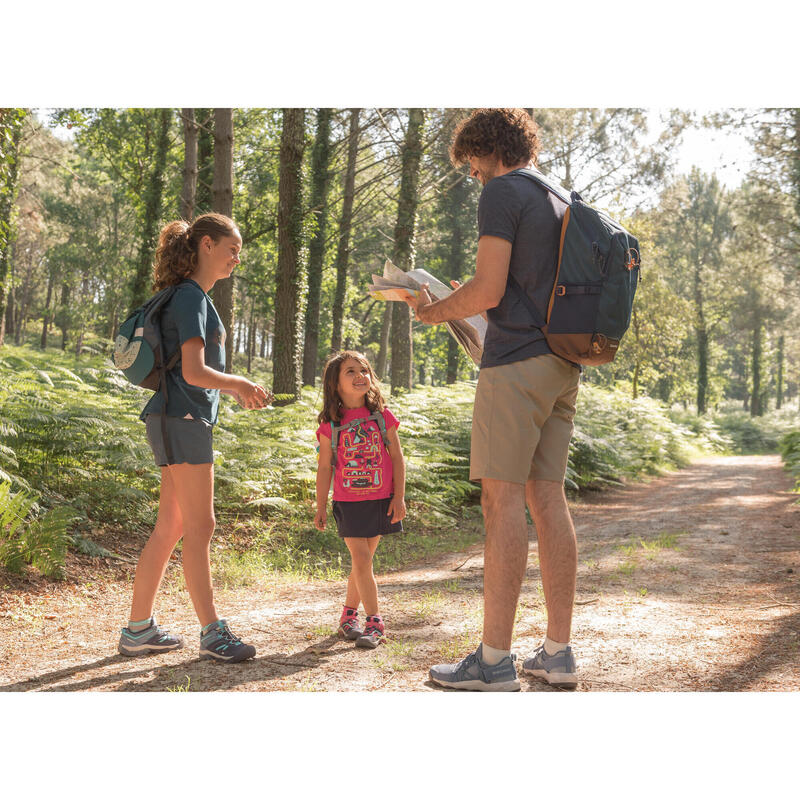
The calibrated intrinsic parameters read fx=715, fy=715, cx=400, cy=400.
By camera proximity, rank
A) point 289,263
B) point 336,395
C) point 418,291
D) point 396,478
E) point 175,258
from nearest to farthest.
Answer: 1. point 418,291
2. point 175,258
3. point 396,478
4. point 336,395
5. point 289,263

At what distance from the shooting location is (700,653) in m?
3.60

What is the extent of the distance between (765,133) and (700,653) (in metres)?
15.3

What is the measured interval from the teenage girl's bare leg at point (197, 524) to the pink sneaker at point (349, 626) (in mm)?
785

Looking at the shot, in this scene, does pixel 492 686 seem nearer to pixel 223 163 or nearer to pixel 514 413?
pixel 514 413

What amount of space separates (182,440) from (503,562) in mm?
1656

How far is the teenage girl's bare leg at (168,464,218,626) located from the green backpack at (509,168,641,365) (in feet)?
5.99

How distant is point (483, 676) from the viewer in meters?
2.96

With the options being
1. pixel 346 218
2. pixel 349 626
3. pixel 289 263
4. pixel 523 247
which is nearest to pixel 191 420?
pixel 349 626

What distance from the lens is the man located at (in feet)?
9.83

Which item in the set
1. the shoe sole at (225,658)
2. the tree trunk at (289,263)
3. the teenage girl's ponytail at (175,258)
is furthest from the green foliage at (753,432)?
the teenage girl's ponytail at (175,258)

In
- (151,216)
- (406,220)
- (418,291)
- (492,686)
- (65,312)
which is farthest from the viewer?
(65,312)

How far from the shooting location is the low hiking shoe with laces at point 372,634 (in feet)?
12.5

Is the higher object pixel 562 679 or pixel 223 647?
pixel 562 679

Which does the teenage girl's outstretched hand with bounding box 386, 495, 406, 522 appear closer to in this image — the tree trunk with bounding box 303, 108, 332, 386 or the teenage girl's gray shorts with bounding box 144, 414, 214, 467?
the teenage girl's gray shorts with bounding box 144, 414, 214, 467
